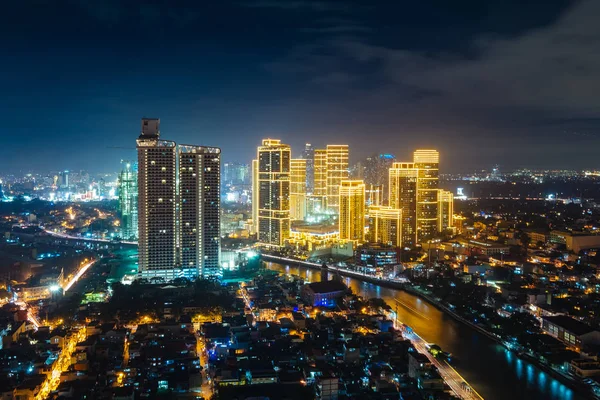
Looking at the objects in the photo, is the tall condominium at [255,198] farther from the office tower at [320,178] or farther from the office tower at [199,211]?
the office tower at [199,211]

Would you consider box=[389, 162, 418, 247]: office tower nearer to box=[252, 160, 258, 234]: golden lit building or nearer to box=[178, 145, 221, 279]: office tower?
box=[252, 160, 258, 234]: golden lit building

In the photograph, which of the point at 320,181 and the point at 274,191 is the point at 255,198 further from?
the point at 320,181

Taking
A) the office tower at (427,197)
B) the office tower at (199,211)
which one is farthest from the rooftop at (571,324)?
the office tower at (427,197)

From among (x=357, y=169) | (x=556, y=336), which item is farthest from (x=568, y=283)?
(x=357, y=169)

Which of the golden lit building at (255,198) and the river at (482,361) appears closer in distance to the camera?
the river at (482,361)

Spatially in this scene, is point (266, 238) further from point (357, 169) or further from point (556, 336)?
point (357, 169)

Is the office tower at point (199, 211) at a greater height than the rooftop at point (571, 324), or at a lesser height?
greater

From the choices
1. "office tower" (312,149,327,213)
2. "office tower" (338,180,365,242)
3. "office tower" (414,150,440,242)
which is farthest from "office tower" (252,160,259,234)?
"office tower" (414,150,440,242)
